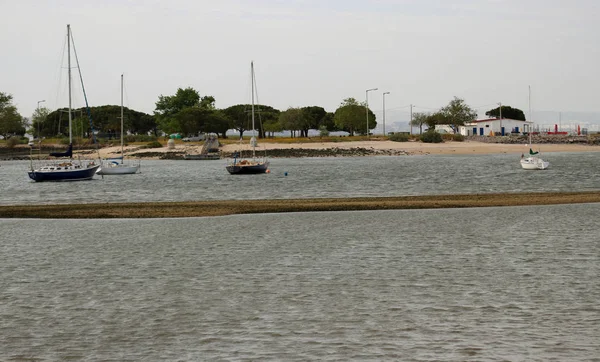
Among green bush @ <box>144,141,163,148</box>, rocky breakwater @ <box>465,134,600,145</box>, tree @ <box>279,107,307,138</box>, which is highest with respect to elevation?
tree @ <box>279,107,307,138</box>

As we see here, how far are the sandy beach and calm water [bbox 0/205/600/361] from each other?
109887 mm

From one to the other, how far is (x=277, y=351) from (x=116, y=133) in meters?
194

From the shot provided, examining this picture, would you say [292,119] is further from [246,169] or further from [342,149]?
[246,169]

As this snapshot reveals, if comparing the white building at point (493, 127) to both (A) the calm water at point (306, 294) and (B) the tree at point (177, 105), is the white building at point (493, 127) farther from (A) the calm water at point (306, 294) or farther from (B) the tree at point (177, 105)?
(A) the calm water at point (306, 294)

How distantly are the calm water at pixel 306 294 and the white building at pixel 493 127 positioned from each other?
16128 cm

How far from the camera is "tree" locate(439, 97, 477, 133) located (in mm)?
191875

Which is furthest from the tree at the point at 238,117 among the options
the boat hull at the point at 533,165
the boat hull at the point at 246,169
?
the boat hull at the point at 533,165

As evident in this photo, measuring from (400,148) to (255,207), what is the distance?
106224 mm

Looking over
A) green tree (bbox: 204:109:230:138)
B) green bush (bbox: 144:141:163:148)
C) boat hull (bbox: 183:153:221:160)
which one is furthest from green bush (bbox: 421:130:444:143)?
green bush (bbox: 144:141:163:148)

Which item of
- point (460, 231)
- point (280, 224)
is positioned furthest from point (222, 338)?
point (280, 224)

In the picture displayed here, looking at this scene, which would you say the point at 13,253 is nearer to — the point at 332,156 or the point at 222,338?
the point at 222,338

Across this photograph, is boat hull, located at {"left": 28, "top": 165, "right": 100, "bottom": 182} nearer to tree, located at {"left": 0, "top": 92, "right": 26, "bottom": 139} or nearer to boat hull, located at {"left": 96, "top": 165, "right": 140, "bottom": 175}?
boat hull, located at {"left": 96, "top": 165, "right": 140, "bottom": 175}

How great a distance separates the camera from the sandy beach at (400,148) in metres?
134

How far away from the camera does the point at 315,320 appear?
11836 mm
